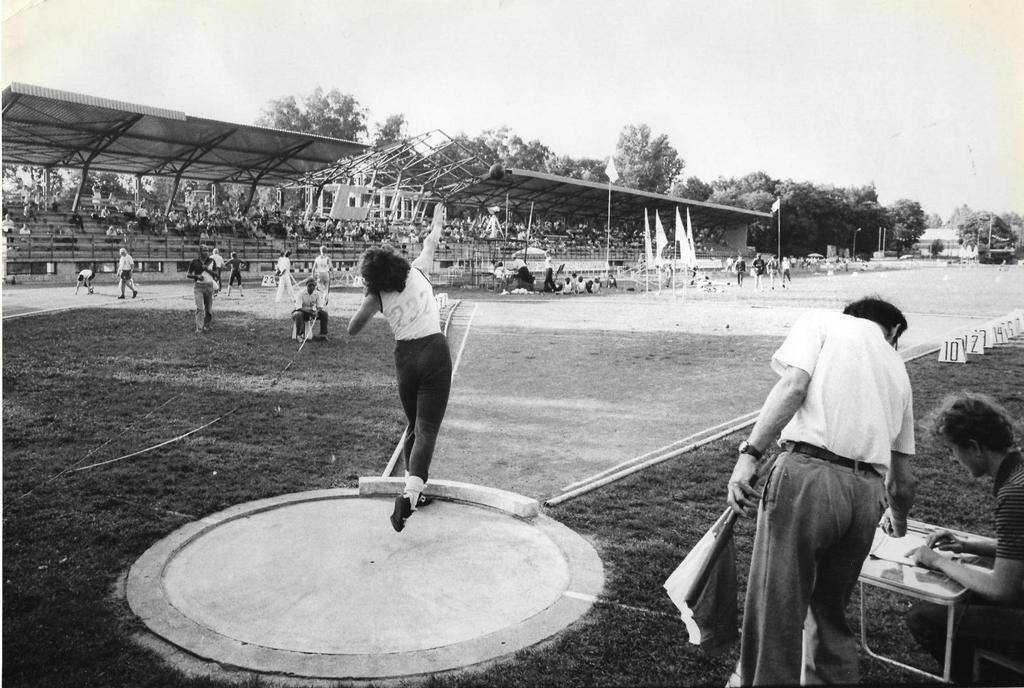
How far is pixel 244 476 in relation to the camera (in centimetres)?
516

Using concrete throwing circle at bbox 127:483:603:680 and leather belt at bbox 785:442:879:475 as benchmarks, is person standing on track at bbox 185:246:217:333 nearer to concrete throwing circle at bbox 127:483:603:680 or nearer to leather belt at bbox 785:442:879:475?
→ concrete throwing circle at bbox 127:483:603:680

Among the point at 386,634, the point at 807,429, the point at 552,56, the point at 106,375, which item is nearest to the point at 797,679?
the point at 807,429

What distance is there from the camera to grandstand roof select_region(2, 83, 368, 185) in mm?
5766

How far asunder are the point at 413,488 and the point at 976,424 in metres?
2.80

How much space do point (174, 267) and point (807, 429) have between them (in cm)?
1152

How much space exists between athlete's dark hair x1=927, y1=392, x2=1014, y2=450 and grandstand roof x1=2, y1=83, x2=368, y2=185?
4.61 m

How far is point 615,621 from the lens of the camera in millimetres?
3182

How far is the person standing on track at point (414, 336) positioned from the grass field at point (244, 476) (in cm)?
102

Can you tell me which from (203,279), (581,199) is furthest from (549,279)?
(581,199)

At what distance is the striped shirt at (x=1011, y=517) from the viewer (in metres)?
2.37

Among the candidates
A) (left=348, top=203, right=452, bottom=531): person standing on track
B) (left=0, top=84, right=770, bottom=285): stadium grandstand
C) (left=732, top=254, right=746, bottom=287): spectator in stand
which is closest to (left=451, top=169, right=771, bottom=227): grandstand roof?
(left=0, top=84, right=770, bottom=285): stadium grandstand

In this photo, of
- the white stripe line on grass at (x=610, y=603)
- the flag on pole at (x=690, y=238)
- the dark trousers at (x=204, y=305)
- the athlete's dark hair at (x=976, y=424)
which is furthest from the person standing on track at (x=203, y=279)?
the athlete's dark hair at (x=976, y=424)

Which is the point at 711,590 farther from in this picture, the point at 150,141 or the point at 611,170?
the point at 150,141

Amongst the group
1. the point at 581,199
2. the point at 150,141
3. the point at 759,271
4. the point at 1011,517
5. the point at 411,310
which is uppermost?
the point at 150,141
